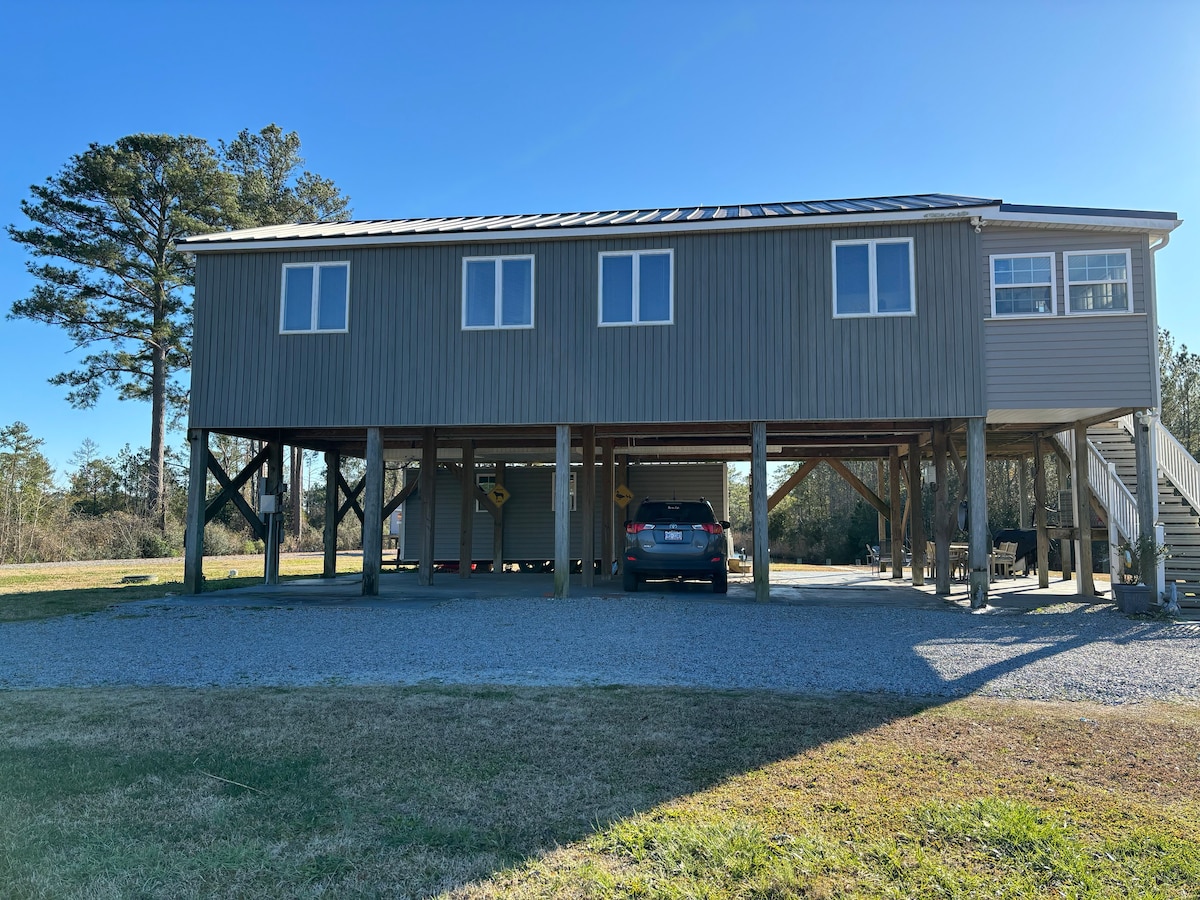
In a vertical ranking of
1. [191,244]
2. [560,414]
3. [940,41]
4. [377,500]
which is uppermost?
[940,41]

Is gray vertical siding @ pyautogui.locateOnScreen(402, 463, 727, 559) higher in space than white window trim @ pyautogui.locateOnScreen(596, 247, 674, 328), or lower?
lower

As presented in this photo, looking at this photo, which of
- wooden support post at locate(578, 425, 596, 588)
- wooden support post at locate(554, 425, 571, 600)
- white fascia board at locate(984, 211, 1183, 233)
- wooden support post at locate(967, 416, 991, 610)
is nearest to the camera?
white fascia board at locate(984, 211, 1183, 233)

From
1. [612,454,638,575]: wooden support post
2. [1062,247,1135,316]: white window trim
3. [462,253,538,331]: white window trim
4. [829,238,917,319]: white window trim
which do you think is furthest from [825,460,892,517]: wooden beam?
[462,253,538,331]: white window trim

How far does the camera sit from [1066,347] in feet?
39.9

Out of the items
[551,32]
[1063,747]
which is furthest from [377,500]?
[1063,747]

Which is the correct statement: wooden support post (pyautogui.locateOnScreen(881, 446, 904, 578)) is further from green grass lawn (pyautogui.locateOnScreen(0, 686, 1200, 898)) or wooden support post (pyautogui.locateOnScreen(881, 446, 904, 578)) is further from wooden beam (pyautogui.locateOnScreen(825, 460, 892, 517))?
green grass lawn (pyautogui.locateOnScreen(0, 686, 1200, 898))

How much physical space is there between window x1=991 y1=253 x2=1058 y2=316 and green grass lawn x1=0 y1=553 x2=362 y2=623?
13.7 metres

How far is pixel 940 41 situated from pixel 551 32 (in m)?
6.19

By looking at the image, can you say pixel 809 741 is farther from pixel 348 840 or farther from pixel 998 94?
pixel 998 94

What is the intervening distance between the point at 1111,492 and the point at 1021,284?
13.2 ft

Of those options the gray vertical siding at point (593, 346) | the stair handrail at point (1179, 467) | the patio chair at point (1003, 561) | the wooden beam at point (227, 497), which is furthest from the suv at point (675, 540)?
the patio chair at point (1003, 561)

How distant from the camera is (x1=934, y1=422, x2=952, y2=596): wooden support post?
13883mm

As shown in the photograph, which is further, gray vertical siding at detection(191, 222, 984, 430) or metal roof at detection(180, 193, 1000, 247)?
metal roof at detection(180, 193, 1000, 247)

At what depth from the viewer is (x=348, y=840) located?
3488 mm
